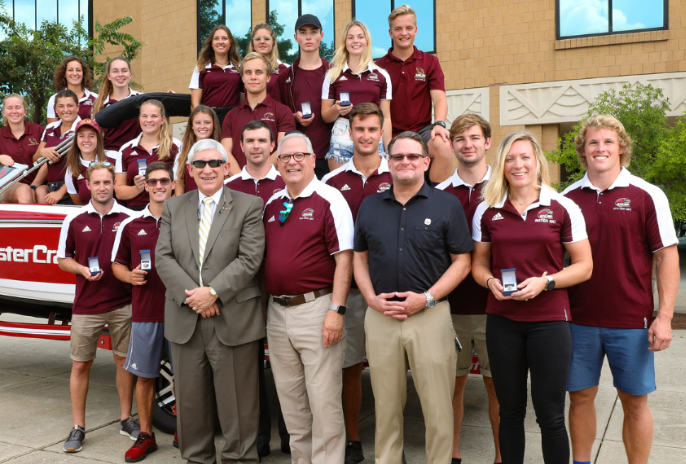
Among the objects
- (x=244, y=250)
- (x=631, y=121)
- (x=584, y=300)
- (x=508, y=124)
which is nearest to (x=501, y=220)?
(x=584, y=300)

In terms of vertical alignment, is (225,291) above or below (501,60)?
below

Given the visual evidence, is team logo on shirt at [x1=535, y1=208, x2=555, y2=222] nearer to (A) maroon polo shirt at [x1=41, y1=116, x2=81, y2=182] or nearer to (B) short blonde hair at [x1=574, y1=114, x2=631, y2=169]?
(B) short blonde hair at [x1=574, y1=114, x2=631, y2=169]

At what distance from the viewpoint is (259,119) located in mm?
5223

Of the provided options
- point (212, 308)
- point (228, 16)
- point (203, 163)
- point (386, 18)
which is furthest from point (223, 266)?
point (228, 16)

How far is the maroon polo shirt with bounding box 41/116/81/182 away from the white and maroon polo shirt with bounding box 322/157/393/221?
325 centimetres

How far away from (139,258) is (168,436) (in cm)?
147

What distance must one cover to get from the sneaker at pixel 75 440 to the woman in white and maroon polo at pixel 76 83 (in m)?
3.55

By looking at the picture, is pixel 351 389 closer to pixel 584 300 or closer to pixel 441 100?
pixel 584 300

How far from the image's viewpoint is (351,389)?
4398 mm

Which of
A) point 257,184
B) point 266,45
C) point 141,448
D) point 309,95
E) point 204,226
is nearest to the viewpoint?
point 204,226

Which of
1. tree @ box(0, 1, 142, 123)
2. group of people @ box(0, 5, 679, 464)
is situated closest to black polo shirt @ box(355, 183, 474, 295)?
group of people @ box(0, 5, 679, 464)

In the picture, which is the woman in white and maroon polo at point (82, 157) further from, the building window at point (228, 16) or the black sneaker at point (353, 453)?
the building window at point (228, 16)

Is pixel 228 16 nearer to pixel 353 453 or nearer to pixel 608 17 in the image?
pixel 608 17

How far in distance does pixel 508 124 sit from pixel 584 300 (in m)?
12.7
